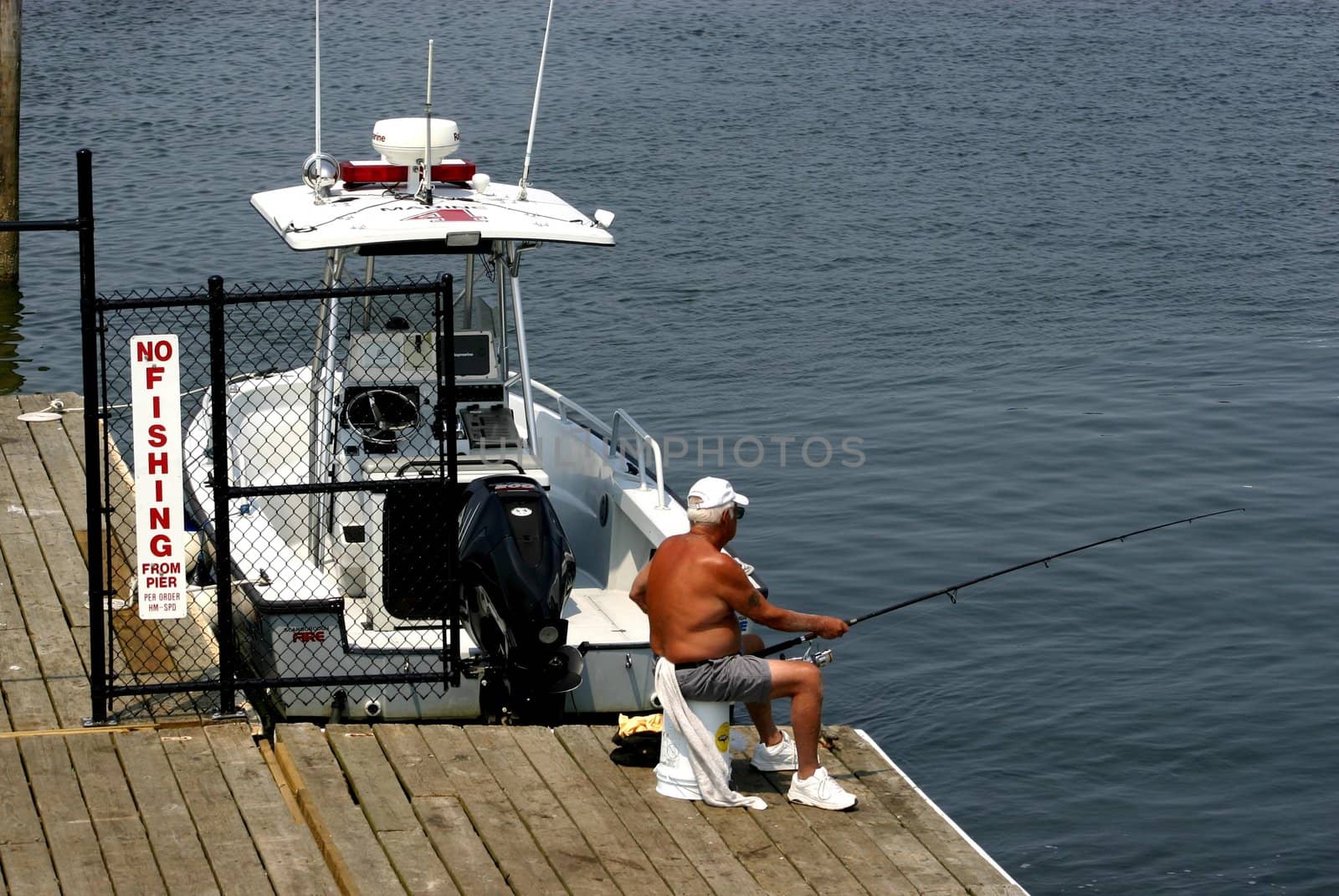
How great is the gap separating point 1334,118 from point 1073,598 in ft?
52.1

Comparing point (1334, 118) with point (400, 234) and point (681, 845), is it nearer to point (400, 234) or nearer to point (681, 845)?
point (400, 234)

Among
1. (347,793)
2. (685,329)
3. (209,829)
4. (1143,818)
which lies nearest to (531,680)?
(347,793)

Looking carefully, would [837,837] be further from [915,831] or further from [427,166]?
[427,166]

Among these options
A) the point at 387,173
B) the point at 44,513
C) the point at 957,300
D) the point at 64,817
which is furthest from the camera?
the point at 957,300

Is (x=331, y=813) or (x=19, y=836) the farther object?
(x=331, y=813)

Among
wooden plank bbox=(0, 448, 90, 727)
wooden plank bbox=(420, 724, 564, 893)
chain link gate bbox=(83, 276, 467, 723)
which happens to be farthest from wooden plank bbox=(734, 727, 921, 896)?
wooden plank bbox=(0, 448, 90, 727)

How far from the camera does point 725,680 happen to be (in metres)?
6.66

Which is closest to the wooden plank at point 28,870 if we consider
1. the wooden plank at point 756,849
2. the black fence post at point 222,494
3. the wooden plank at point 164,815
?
the wooden plank at point 164,815

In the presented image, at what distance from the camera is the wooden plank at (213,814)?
20.0ft

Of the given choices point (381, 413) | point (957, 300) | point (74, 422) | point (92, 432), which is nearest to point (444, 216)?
point (381, 413)

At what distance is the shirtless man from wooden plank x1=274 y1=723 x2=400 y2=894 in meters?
1.32

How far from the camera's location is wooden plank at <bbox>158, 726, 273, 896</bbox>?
20.0 feet

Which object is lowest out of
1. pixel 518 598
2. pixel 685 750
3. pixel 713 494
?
pixel 685 750

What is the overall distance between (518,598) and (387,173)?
9.57 ft
